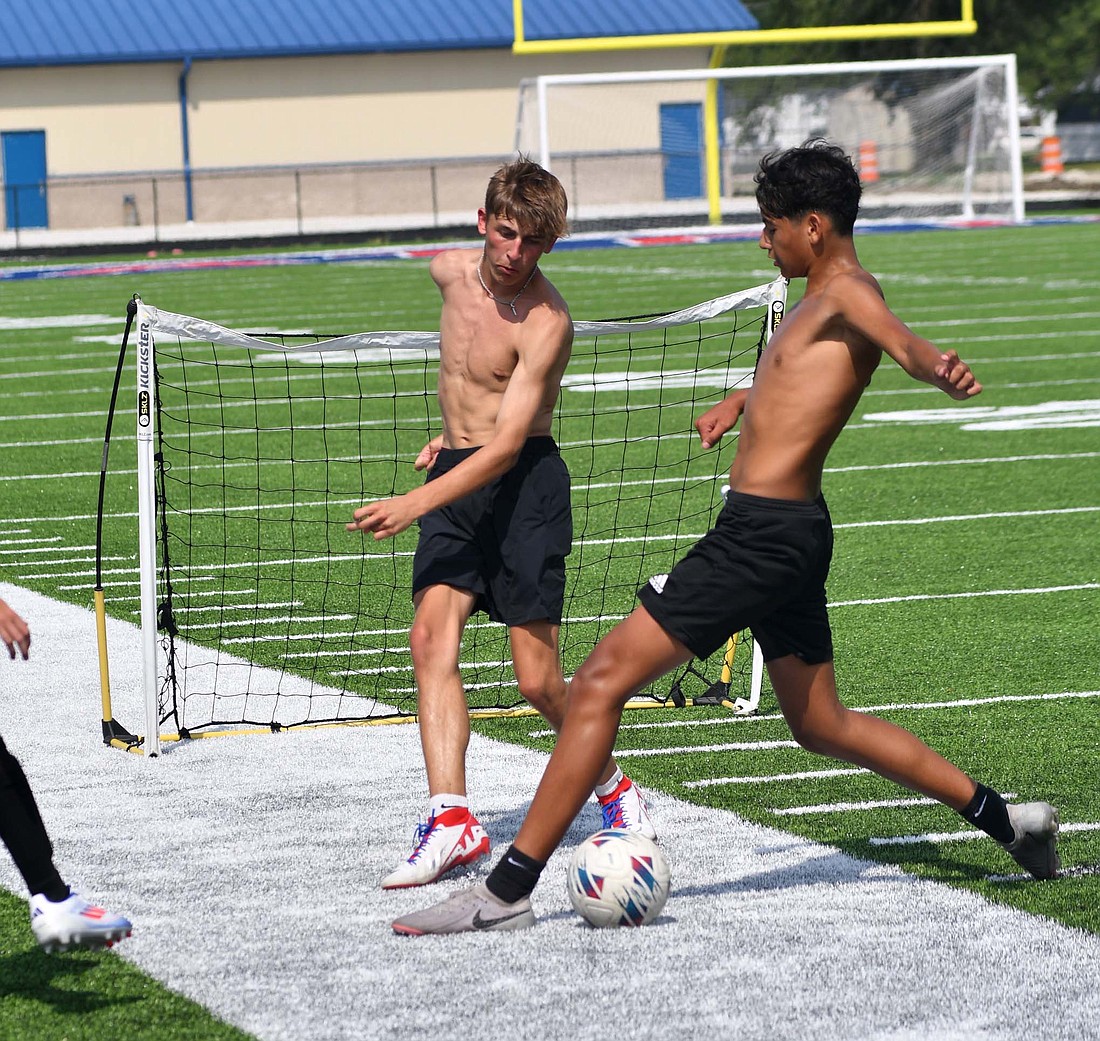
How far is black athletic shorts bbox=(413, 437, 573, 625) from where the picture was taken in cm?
563

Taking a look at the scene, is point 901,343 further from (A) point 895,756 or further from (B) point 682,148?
(B) point 682,148

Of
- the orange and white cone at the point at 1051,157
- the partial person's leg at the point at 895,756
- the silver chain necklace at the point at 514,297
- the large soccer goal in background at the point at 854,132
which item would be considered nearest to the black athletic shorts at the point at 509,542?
the silver chain necklace at the point at 514,297

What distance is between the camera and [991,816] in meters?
5.15

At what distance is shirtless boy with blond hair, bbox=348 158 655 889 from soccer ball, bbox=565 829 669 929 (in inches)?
18.1

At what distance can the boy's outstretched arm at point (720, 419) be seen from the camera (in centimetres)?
550

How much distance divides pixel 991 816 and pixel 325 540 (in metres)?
6.41

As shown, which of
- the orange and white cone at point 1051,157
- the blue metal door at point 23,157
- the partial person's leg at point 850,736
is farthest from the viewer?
the orange and white cone at point 1051,157

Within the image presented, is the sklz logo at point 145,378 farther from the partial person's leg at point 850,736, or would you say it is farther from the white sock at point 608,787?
the partial person's leg at point 850,736

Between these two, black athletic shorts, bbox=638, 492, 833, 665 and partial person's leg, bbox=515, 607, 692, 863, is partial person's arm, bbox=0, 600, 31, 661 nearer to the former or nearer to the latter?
partial person's leg, bbox=515, 607, 692, 863

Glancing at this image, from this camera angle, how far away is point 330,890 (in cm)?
529

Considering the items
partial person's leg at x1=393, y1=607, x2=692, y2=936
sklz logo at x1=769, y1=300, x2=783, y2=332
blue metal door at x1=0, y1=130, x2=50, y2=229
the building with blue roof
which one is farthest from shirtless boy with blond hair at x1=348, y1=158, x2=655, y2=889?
blue metal door at x1=0, y1=130, x2=50, y2=229

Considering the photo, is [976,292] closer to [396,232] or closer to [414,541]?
[414,541]

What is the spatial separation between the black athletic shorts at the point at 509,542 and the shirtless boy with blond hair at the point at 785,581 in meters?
0.75

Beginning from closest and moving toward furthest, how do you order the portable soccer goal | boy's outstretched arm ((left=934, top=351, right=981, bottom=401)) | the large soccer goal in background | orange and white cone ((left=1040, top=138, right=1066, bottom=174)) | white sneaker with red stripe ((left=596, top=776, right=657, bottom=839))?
boy's outstretched arm ((left=934, top=351, right=981, bottom=401)) → white sneaker with red stripe ((left=596, top=776, right=657, bottom=839)) → the portable soccer goal → the large soccer goal in background → orange and white cone ((left=1040, top=138, right=1066, bottom=174))
